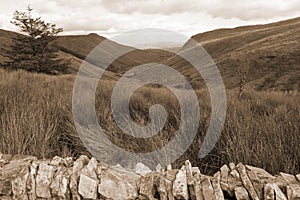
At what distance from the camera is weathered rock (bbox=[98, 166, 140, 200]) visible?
90.7 inches

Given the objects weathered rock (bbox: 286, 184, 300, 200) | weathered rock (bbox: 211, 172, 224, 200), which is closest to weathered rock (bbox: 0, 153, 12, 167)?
weathered rock (bbox: 211, 172, 224, 200)

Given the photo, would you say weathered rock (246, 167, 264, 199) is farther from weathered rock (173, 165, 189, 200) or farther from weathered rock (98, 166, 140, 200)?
weathered rock (98, 166, 140, 200)

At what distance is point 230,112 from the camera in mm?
4410

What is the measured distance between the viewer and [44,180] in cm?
244

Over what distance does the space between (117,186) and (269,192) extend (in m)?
1.22

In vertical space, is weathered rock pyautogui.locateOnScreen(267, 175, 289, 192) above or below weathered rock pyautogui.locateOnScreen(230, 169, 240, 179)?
below

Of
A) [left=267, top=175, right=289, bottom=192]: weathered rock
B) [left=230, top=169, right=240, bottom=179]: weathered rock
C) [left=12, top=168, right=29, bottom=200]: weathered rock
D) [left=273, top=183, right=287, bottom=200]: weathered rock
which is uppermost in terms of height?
[left=230, top=169, right=240, bottom=179]: weathered rock

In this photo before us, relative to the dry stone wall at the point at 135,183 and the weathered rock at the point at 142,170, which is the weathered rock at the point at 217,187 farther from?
the weathered rock at the point at 142,170

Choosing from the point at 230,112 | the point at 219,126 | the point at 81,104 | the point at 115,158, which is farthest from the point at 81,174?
the point at 230,112

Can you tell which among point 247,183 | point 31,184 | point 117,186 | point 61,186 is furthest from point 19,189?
point 247,183

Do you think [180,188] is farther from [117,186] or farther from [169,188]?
[117,186]

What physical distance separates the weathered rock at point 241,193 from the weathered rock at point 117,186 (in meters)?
0.82

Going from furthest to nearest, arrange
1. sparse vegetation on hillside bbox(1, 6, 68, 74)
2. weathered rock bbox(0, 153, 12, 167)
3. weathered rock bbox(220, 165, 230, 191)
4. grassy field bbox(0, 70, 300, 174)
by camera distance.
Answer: sparse vegetation on hillside bbox(1, 6, 68, 74) < grassy field bbox(0, 70, 300, 174) < weathered rock bbox(0, 153, 12, 167) < weathered rock bbox(220, 165, 230, 191)

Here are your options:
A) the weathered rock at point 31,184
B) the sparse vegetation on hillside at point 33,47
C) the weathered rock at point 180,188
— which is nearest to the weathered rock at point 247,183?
the weathered rock at point 180,188
